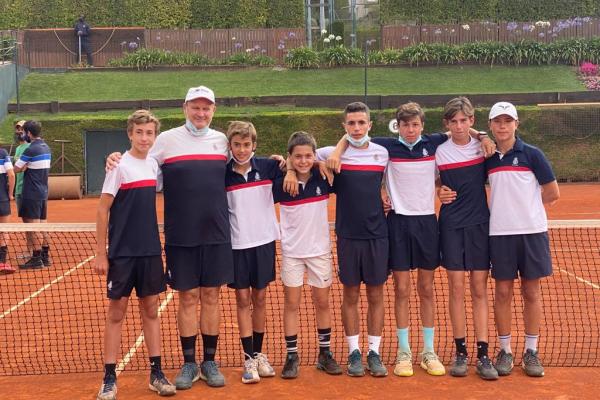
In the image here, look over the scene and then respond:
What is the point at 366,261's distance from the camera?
6.14 metres

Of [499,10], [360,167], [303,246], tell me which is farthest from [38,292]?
[499,10]

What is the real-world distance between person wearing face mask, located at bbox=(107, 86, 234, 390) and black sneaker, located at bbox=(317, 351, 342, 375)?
0.83m

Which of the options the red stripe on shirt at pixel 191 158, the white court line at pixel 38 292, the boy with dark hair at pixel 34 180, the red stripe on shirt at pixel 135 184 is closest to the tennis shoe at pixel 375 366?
the red stripe on shirt at pixel 191 158

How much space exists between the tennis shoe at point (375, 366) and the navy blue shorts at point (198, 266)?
1.30 meters

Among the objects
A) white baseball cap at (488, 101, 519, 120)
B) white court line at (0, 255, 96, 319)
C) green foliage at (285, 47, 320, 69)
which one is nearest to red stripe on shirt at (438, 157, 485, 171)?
white baseball cap at (488, 101, 519, 120)

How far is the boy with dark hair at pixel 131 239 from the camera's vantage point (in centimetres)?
572

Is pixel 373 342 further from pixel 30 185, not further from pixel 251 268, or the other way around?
pixel 30 185

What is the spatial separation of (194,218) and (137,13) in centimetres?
3664

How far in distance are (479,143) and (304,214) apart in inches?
59.6

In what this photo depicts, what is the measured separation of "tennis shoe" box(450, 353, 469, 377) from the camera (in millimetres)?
6103

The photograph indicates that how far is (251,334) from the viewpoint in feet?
20.2

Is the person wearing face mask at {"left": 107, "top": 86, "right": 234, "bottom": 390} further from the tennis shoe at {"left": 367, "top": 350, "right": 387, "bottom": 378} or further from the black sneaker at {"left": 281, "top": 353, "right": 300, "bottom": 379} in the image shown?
the tennis shoe at {"left": 367, "top": 350, "right": 387, "bottom": 378}

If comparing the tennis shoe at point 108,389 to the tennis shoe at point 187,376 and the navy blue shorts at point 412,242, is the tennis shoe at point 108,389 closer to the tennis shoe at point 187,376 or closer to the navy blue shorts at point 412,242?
the tennis shoe at point 187,376

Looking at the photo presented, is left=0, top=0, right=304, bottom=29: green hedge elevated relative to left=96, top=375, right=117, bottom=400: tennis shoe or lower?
elevated
